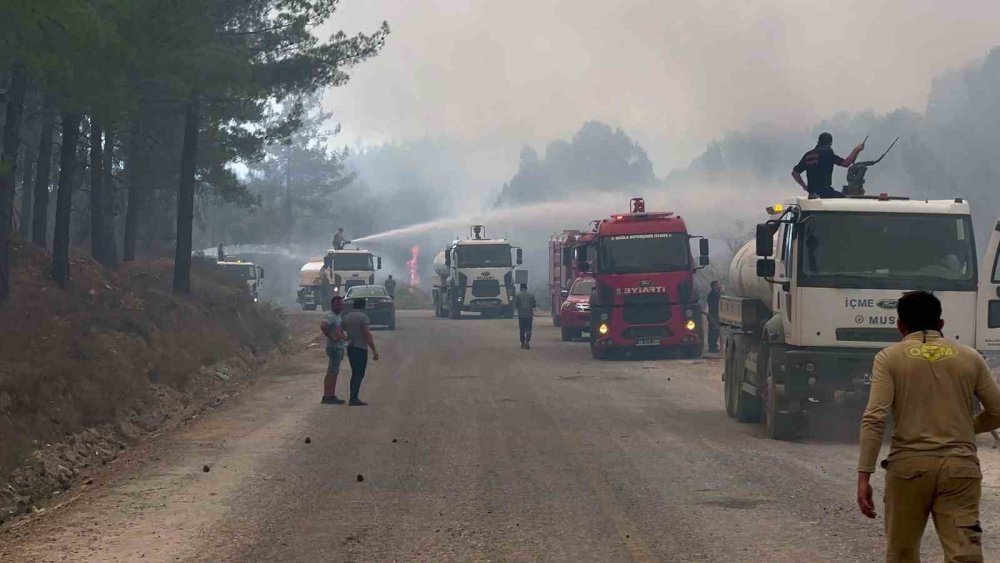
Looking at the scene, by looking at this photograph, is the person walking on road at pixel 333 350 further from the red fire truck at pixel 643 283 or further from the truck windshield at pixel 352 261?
the truck windshield at pixel 352 261

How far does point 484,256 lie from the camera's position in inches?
2146

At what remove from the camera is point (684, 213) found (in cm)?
6894

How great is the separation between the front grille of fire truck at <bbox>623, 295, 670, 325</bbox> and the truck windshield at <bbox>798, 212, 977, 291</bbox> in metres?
14.3

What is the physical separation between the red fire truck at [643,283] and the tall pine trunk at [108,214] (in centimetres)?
1522

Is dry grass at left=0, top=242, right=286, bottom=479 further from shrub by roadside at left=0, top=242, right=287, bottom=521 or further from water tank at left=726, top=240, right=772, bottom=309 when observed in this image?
water tank at left=726, top=240, right=772, bottom=309

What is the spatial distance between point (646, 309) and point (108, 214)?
18474 mm

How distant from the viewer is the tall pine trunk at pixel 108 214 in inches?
1506

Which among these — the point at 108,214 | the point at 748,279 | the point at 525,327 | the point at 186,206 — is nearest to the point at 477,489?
the point at 748,279

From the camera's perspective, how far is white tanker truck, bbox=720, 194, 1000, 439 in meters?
15.6

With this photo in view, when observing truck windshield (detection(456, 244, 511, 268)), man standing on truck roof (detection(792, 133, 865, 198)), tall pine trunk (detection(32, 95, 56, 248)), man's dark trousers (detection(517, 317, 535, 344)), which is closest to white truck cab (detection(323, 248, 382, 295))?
truck windshield (detection(456, 244, 511, 268))

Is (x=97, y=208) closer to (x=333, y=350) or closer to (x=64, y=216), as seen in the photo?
(x=64, y=216)

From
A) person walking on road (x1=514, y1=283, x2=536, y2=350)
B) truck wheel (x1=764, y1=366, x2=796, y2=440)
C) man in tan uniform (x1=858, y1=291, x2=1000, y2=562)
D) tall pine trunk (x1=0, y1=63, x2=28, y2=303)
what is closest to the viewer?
man in tan uniform (x1=858, y1=291, x2=1000, y2=562)

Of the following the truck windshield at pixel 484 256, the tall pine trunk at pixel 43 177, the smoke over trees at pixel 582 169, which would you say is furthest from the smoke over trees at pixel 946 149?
the smoke over trees at pixel 582 169

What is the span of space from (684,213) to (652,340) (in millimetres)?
39194
